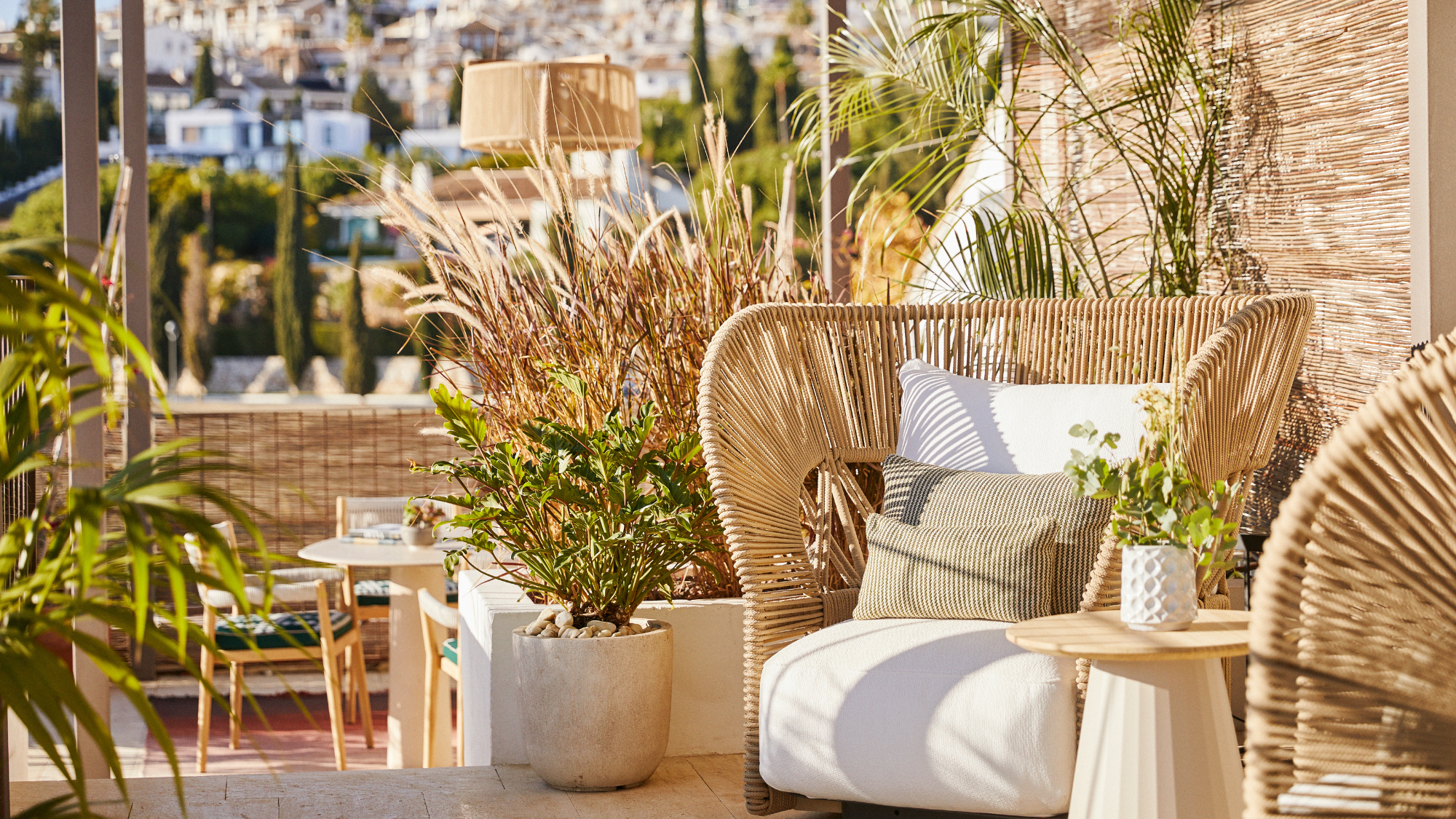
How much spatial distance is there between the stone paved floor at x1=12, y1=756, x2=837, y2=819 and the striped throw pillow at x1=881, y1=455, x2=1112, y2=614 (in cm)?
60

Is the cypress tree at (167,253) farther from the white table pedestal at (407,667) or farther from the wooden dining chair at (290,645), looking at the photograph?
the white table pedestal at (407,667)

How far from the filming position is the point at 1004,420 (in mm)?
2633

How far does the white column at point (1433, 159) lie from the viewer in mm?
2525

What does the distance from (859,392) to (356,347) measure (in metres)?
15.3

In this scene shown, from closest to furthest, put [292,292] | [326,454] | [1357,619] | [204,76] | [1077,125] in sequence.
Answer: [1357,619] → [1077,125] → [326,454] → [292,292] → [204,76]

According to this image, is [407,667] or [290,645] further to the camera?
[407,667]

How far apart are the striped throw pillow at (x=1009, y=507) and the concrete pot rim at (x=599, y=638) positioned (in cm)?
54

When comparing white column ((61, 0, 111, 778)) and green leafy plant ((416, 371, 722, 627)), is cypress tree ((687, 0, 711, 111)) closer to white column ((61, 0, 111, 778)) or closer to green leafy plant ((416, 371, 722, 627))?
white column ((61, 0, 111, 778))

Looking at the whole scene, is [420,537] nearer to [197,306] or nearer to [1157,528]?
[1157,528]

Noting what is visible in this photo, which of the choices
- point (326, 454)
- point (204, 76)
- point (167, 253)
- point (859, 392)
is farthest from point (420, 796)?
point (204, 76)

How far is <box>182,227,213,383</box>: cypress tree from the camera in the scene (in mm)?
20188

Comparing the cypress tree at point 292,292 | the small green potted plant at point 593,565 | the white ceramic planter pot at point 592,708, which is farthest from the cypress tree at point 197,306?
the white ceramic planter pot at point 592,708

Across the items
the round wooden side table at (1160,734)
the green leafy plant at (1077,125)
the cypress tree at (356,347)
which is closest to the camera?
the round wooden side table at (1160,734)

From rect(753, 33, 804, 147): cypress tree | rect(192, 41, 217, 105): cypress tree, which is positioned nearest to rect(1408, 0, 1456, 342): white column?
rect(753, 33, 804, 147): cypress tree
